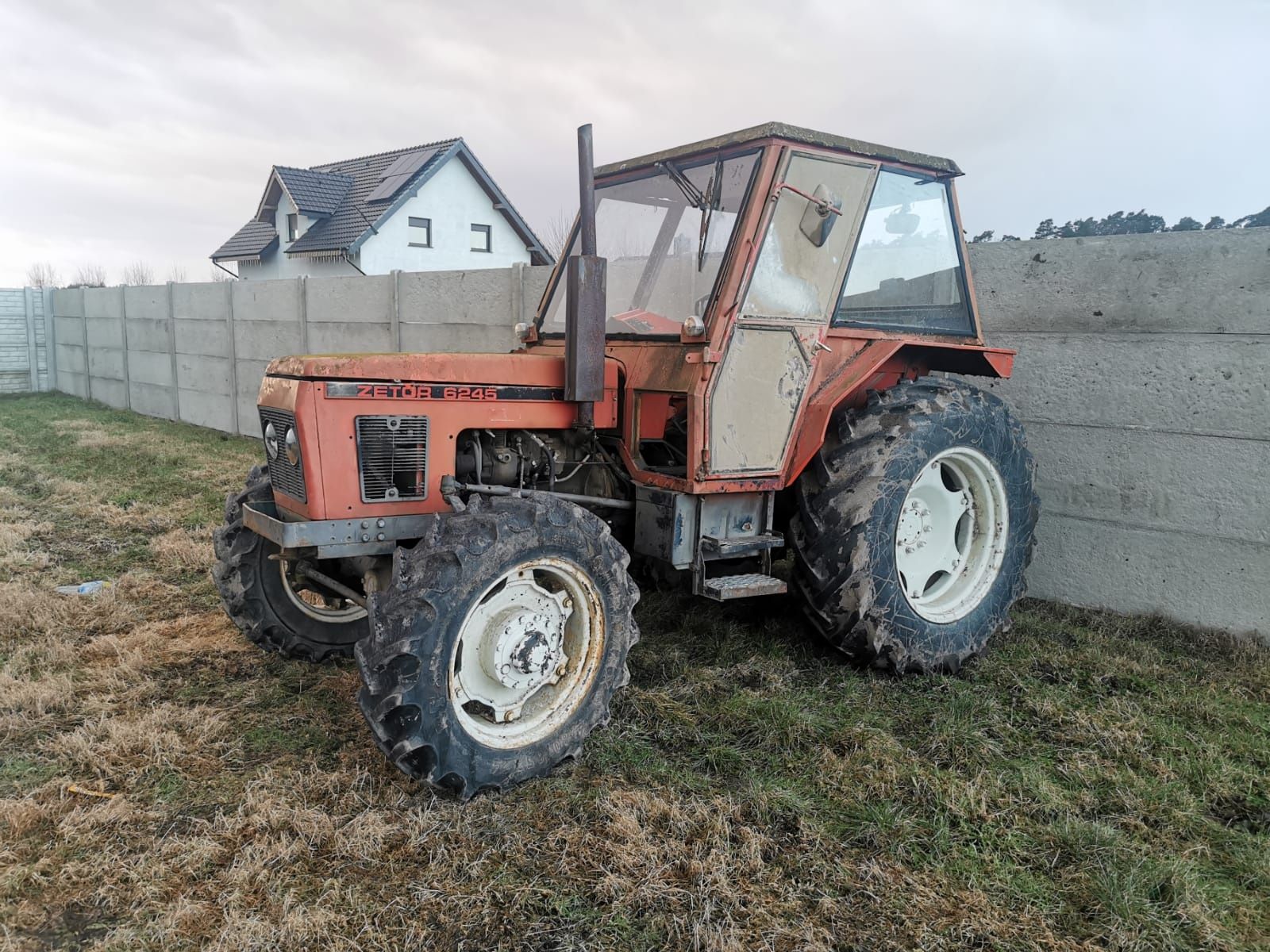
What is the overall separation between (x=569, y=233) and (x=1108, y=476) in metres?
3.22

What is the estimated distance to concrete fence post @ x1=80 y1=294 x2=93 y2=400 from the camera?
57.0 feet

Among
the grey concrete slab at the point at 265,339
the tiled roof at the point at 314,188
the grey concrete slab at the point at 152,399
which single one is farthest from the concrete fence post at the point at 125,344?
the tiled roof at the point at 314,188

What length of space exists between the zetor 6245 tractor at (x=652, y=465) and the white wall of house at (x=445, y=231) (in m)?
20.0

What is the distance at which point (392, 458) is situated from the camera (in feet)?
11.0

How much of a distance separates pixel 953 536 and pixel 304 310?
27.8 ft

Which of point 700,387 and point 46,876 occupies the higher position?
point 700,387

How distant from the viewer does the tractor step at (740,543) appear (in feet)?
12.5

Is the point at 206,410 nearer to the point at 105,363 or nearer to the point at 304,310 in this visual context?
the point at 304,310

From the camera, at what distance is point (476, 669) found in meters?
3.11

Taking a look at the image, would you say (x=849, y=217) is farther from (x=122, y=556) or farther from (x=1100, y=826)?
(x=122, y=556)

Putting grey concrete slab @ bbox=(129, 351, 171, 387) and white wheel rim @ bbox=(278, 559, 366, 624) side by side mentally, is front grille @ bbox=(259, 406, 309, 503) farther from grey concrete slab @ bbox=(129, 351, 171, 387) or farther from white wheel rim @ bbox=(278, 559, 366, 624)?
grey concrete slab @ bbox=(129, 351, 171, 387)

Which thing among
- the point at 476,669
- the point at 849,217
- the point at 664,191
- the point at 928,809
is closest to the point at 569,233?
the point at 664,191

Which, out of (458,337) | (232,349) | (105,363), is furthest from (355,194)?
(458,337)

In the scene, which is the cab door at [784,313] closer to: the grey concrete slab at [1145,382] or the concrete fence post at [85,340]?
the grey concrete slab at [1145,382]
